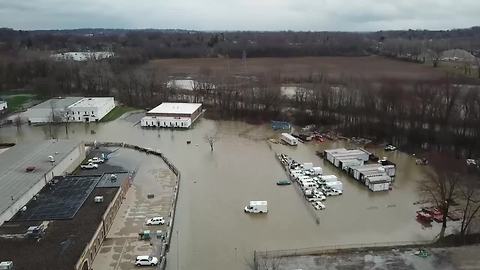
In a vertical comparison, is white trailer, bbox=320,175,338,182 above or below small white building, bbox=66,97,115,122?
below

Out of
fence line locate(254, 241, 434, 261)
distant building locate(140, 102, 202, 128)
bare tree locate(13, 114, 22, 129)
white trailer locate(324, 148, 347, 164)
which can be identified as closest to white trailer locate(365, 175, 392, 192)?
white trailer locate(324, 148, 347, 164)

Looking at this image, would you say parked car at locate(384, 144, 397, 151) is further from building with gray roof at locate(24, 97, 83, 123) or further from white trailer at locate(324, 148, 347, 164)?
building with gray roof at locate(24, 97, 83, 123)

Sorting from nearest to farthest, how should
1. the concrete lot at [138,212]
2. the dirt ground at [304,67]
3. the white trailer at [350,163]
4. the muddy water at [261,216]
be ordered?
1. the concrete lot at [138,212]
2. the muddy water at [261,216]
3. the white trailer at [350,163]
4. the dirt ground at [304,67]

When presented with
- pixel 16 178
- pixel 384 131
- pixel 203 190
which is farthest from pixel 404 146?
pixel 16 178

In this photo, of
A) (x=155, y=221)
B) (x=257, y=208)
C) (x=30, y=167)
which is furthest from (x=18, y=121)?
(x=257, y=208)

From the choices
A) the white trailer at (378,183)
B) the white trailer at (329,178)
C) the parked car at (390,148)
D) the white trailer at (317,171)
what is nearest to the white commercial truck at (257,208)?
the white trailer at (329,178)

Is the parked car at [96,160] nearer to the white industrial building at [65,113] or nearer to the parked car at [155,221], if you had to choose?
the parked car at [155,221]
